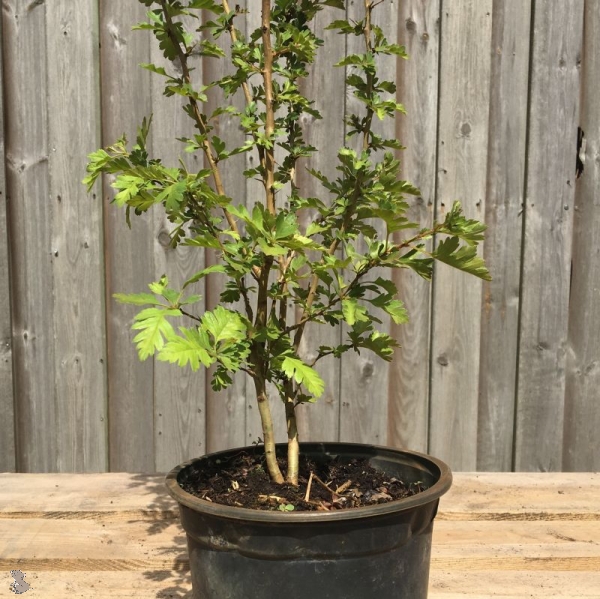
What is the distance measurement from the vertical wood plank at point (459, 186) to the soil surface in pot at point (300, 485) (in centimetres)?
92

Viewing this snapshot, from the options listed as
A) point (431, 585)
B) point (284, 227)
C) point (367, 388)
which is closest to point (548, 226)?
point (367, 388)

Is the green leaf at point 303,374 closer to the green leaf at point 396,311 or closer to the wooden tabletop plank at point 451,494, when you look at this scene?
the green leaf at point 396,311

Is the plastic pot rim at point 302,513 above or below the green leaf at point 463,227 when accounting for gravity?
below

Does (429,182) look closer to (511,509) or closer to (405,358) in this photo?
(405,358)

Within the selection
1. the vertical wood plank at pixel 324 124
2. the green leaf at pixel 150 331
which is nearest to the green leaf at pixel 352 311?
the green leaf at pixel 150 331

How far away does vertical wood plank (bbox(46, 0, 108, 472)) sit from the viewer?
6.89 feet

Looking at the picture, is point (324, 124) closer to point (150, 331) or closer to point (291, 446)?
point (291, 446)

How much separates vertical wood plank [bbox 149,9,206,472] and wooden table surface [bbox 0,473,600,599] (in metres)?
0.30

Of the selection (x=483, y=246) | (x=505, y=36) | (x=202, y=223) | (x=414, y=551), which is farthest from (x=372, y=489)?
(x=505, y=36)

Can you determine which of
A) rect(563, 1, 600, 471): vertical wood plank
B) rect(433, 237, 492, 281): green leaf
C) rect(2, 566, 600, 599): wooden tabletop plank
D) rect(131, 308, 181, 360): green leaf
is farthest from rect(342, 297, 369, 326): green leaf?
rect(563, 1, 600, 471): vertical wood plank

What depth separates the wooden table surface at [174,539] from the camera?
1.33m

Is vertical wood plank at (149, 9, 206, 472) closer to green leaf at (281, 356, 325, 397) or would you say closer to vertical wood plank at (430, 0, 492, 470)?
vertical wood plank at (430, 0, 492, 470)

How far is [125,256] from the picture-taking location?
2133 mm

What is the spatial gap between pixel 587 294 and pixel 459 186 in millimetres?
508
